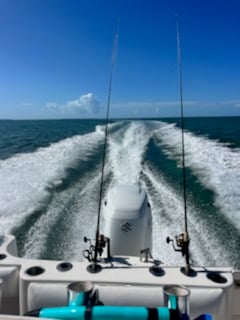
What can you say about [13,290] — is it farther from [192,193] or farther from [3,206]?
[192,193]

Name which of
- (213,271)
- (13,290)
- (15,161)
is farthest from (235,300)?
(15,161)

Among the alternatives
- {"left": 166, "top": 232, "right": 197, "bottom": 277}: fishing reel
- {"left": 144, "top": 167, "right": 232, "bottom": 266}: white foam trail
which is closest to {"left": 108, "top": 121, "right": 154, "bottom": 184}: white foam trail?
{"left": 144, "top": 167, "right": 232, "bottom": 266}: white foam trail

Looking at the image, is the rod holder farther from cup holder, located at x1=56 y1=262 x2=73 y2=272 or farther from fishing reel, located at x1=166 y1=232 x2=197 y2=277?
cup holder, located at x1=56 y1=262 x2=73 y2=272

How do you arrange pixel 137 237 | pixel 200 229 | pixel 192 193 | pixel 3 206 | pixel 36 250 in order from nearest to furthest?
pixel 137 237 < pixel 36 250 < pixel 200 229 < pixel 3 206 < pixel 192 193

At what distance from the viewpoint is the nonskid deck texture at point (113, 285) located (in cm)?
110

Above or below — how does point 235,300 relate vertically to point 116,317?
below

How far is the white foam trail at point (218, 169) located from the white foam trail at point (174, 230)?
1.85ft

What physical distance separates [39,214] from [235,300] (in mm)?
2831

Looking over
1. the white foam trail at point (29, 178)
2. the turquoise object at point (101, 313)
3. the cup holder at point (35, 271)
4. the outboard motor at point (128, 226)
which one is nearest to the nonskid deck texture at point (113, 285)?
the cup holder at point (35, 271)

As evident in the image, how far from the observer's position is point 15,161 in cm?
675

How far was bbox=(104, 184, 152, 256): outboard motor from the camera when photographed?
208cm

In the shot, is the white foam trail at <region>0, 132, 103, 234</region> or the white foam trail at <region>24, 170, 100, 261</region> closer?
the white foam trail at <region>24, 170, 100, 261</region>

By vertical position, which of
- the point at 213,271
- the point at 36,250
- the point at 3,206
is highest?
the point at 213,271

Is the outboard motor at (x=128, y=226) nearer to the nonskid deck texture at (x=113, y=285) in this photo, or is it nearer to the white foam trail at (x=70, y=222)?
the nonskid deck texture at (x=113, y=285)
